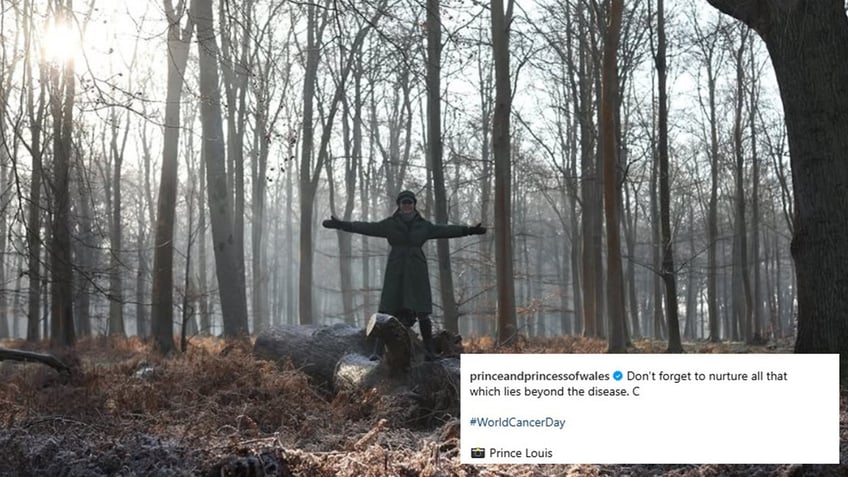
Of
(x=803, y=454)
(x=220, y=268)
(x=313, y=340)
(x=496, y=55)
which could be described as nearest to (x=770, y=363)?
(x=803, y=454)

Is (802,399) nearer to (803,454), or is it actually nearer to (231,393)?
(803,454)

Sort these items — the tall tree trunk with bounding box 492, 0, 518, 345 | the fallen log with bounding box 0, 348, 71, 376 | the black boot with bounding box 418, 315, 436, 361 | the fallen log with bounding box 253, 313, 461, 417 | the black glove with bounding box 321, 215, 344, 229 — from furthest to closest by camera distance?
the tall tree trunk with bounding box 492, 0, 518, 345 < the black boot with bounding box 418, 315, 436, 361 < the black glove with bounding box 321, 215, 344, 229 < the fallen log with bounding box 0, 348, 71, 376 < the fallen log with bounding box 253, 313, 461, 417

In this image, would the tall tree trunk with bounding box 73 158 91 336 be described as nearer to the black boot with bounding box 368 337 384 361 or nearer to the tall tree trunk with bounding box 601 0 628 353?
the black boot with bounding box 368 337 384 361

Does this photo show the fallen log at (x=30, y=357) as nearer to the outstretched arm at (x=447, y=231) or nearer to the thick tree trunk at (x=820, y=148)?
the outstretched arm at (x=447, y=231)

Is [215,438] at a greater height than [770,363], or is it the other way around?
[770,363]

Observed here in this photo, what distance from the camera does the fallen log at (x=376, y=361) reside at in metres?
6.48

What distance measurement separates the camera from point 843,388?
22.6 ft

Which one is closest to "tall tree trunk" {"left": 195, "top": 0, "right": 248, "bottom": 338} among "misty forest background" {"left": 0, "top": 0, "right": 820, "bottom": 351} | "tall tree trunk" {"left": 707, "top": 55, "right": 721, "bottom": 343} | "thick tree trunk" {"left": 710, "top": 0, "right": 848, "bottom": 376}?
"misty forest background" {"left": 0, "top": 0, "right": 820, "bottom": 351}

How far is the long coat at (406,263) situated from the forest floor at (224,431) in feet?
4.27

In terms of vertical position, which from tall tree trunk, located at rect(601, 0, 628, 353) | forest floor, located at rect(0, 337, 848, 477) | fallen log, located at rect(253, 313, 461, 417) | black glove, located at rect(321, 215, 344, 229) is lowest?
forest floor, located at rect(0, 337, 848, 477)

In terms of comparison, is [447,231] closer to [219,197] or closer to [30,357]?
[30,357]

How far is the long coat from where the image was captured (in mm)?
8234

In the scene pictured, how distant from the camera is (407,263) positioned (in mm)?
8273

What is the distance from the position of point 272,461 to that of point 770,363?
238cm
